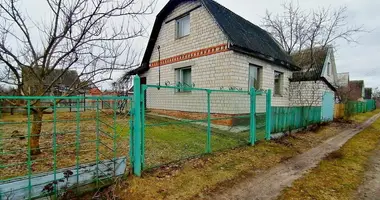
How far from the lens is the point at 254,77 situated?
10.2 m

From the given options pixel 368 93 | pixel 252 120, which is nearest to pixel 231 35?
pixel 252 120

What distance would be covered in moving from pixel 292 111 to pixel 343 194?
5445 mm

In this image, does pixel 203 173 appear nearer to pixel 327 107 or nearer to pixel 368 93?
pixel 327 107

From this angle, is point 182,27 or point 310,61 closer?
point 182,27

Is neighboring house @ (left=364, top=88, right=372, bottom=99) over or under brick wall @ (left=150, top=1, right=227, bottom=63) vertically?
under

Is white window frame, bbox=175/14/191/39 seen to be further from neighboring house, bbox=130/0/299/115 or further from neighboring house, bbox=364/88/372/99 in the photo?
neighboring house, bbox=364/88/372/99

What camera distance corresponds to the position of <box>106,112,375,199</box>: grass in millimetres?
3369

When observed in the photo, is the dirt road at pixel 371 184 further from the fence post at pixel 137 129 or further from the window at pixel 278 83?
the window at pixel 278 83

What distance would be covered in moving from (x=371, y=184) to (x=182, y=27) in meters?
10.1

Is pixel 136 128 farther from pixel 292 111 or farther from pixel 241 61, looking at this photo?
pixel 292 111

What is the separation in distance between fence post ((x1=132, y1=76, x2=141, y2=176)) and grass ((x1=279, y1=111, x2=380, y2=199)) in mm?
2538

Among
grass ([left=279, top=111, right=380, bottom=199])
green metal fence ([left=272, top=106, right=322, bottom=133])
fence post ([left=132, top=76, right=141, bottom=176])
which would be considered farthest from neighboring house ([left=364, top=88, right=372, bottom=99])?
fence post ([left=132, top=76, right=141, bottom=176])

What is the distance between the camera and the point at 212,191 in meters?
3.54

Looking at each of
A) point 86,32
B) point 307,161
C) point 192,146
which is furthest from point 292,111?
point 86,32
